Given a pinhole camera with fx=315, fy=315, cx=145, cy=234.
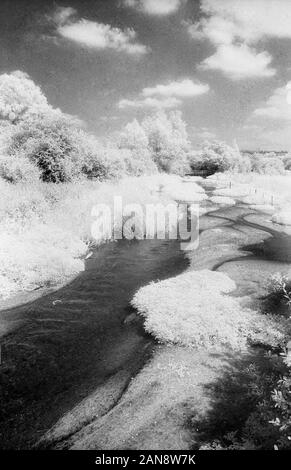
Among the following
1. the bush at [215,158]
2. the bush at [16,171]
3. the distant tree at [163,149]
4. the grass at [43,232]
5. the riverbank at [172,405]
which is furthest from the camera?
the bush at [215,158]

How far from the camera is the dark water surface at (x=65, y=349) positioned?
289 inches

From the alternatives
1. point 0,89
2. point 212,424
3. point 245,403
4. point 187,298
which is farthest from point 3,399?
point 0,89

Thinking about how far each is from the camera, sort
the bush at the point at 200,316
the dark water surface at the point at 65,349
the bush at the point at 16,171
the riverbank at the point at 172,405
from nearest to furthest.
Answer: the riverbank at the point at 172,405 → the dark water surface at the point at 65,349 → the bush at the point at 200,316 → the bush at the point at 16,171

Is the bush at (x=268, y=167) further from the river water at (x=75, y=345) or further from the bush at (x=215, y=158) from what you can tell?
the river water at (x=75, y=345)

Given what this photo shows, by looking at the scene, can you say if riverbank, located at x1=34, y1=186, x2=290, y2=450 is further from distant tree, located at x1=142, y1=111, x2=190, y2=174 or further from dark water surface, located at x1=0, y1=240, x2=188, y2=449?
distant tree, located at x1=142, y1=111, x2=190, y2=174

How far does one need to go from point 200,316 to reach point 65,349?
4.28m

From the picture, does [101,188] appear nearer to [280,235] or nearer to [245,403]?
[280,235]

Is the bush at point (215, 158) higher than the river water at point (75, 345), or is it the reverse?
the bush at point (215, 158)

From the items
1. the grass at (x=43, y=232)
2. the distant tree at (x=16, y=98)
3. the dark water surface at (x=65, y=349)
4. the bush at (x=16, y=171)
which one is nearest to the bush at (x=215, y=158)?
the distant tree at (x=16, y=98)

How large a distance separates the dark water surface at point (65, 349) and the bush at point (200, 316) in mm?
717

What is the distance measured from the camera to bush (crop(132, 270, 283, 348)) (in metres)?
8.85

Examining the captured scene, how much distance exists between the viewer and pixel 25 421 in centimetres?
704

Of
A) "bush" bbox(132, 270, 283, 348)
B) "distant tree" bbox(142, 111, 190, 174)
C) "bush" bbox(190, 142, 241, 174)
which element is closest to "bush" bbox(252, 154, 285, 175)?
"bush" bbox(190, 142, 241, 174)

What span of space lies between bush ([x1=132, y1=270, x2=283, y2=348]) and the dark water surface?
28.2 inches
